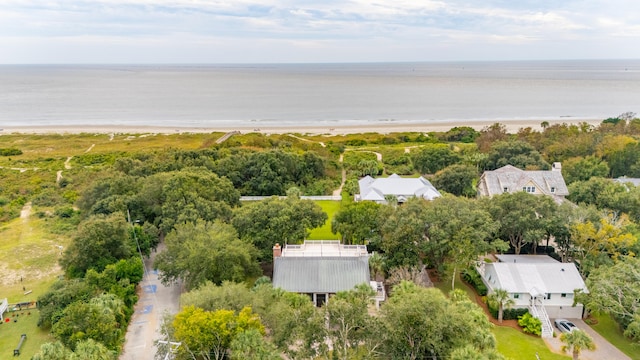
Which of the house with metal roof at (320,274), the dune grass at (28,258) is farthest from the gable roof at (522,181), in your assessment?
the dune grass at (28,258)

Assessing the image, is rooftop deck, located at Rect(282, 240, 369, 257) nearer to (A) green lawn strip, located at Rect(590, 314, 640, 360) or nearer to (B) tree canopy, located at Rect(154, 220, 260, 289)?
(B) tree canopy, located at Rect(154, 220, 260, 289)

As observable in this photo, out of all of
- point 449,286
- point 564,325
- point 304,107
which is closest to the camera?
point 564,325

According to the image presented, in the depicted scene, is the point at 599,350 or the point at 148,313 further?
the point at 148,313

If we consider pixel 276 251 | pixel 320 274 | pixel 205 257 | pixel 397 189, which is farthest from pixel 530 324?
pixel 397 189

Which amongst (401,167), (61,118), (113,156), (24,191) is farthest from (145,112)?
(401,167)

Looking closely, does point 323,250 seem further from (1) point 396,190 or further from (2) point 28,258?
(2) point 28,258

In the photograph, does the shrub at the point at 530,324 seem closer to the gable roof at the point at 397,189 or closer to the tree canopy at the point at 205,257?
the tree canopy at the point at 205,257

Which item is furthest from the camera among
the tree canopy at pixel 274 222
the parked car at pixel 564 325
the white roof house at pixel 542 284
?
the tree canopy at pixel 274 222
